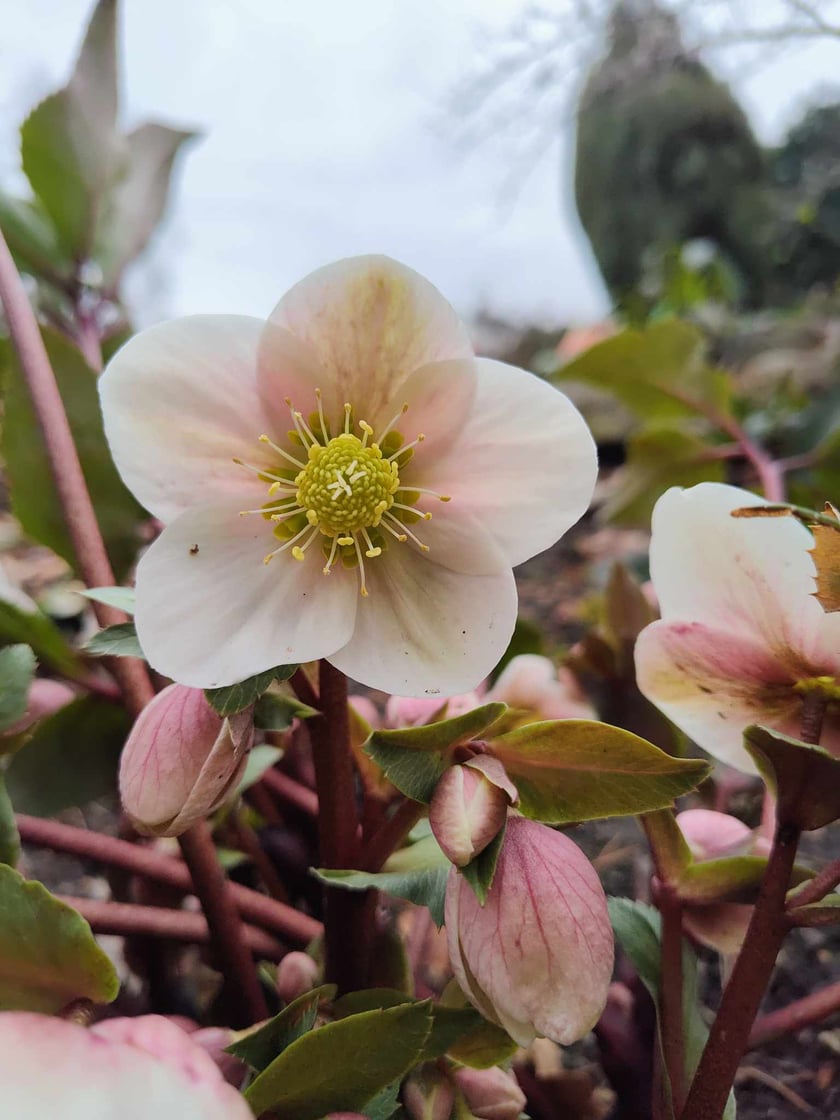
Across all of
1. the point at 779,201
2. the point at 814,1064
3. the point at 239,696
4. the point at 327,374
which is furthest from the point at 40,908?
the point at 779,201

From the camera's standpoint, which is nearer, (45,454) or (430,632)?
(430,632)

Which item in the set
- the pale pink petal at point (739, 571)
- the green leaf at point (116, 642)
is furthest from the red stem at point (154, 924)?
the pale pink petal at point (739, 571)

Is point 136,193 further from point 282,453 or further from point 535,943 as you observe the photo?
point 535,943

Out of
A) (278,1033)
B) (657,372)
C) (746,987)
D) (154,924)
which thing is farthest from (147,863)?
(657,372)

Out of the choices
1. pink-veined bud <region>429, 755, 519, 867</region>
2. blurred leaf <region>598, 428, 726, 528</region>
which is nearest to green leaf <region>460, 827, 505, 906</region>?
pink-veined bud <region>429, 755, 519, 867</region>

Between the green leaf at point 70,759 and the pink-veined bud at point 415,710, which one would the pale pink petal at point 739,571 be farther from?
the green leaf at point 70,759

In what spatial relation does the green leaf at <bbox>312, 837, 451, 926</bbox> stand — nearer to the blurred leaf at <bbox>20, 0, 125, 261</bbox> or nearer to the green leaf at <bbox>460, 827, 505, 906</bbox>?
the green leaf at <bbox>460, 827, 505, 906</bbox>

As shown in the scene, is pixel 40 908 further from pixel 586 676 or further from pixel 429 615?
pixel 586 676
